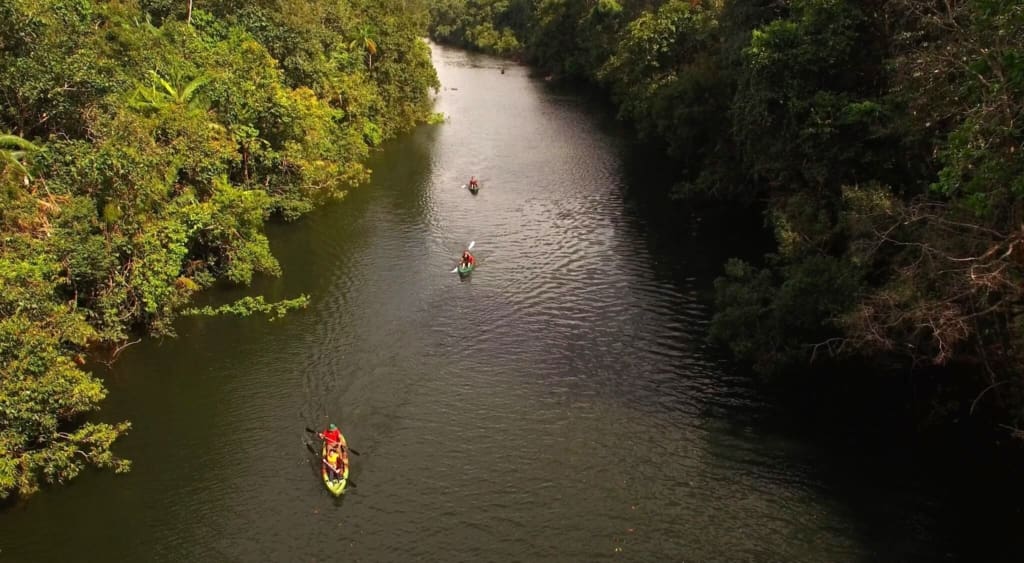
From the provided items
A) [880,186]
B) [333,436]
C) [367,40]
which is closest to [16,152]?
[333,436]

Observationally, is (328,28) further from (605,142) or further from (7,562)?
(7,562)

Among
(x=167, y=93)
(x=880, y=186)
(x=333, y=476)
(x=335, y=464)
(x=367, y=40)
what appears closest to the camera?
(x=333, y=476)

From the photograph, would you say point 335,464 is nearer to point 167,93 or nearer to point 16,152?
point 16,152

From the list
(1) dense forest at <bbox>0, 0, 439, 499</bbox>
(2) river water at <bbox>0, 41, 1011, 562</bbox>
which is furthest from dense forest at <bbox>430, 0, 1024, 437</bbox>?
(1) dense forest at <bbox>0, 0, 439, 499</bbox>

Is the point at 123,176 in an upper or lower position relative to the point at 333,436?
upper

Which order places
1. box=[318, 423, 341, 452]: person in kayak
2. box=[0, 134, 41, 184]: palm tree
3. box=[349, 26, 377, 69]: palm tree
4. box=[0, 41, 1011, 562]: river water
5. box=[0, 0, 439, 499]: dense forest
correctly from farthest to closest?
box=[349, 26, 377, 69]: palm tree
box=[0, 134, 41, 184]: palm tree
box=[318, 423, 341, 452]: person in kayak
box=[0, 0, 439, 499]: dense forest
box=[0, 41, 1011, 562]: river water

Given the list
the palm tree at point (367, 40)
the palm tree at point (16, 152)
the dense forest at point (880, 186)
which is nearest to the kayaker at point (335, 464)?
the dense forest at point (880, 186)

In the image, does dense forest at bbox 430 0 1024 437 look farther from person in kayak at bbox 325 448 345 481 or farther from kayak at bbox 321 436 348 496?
person in kayak at bbox 325 448 345 481
